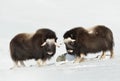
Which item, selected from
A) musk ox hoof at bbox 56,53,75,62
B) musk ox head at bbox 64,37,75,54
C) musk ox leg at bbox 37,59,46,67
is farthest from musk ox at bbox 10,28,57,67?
musk ox hoof at bbox 56,53,75,62

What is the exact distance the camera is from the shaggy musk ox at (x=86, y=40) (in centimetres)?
956

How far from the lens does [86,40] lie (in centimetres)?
958

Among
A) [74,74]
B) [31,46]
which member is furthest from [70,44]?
[74,74]

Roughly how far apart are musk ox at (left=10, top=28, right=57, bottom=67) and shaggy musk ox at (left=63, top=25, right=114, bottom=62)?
34 cm

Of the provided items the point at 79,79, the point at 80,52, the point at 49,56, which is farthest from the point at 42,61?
the point at 79,79

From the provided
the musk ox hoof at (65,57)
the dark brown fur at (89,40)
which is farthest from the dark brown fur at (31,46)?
the musk ox hoof at (65,57)

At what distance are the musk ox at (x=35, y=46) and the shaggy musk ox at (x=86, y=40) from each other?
34 centimetres

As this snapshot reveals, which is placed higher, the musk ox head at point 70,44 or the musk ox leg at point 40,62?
the musk ox head at point 70,44

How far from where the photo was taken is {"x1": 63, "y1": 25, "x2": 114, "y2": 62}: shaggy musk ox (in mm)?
9562

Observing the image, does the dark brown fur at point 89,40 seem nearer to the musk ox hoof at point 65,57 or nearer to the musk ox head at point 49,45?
the musk ox head at point 49,45

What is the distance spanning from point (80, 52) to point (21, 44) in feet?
4.39

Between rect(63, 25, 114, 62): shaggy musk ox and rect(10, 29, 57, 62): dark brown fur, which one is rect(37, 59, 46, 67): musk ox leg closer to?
rect(10, 29, 57, 62): dark brown fur

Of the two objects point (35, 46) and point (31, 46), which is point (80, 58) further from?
point (31, 46)

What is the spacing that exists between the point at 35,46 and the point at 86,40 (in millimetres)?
1108
